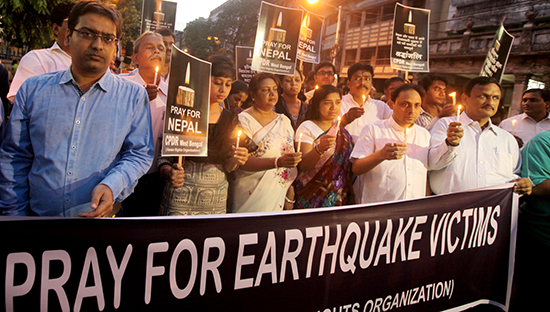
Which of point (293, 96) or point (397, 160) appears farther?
point (293, 96)

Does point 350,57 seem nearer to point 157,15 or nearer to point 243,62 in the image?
point 243,62

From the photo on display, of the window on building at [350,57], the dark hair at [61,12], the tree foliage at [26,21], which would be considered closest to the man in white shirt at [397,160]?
the dark hair at [61,12]

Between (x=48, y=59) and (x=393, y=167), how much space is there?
9.40ft

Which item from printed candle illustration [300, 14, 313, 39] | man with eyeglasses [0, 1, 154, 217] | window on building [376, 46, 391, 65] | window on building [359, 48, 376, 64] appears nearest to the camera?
man with eyeglasses [0, 1, 154, 217]

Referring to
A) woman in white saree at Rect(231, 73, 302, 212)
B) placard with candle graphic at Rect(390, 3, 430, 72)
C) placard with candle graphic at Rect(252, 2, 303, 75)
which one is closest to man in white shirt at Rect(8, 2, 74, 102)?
woman in white saree at Rect(231, 73, 302, 212)

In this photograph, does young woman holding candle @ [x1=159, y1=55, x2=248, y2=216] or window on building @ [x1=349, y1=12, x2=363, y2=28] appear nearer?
young woman holding candle @ [x1=159, y1=55, x2=248, y2=216]

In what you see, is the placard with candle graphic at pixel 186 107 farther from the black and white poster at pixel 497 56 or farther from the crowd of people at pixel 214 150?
the black and white poster at pixel 497 56

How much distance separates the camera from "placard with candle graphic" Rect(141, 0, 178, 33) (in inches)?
235

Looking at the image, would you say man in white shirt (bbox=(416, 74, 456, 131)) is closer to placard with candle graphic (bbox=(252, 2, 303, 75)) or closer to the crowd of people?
the crowd of people

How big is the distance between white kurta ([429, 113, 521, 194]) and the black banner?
0.31 metres

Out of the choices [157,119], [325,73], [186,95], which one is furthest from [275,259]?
[325,73]

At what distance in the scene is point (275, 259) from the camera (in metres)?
2.03

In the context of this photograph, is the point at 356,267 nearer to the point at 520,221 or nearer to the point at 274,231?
the point at 274,231

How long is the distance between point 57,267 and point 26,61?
6.18 ft
